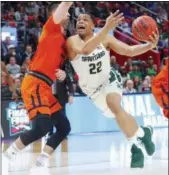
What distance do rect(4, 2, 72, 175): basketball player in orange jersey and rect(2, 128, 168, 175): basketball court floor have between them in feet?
1.10

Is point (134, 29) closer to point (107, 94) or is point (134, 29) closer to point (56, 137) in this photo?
point (107, 94)

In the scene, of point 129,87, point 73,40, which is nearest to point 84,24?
point 73,40

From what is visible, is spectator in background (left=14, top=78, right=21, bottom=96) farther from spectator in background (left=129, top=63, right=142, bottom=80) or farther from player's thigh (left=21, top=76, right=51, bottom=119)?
player's thigh (left=21, top=76, right=51, bottom=119)

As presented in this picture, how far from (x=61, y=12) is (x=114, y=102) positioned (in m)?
1.09

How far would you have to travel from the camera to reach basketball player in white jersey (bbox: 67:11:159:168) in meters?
5.75

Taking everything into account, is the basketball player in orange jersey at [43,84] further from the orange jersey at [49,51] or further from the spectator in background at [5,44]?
the spectator in background at [5,44]

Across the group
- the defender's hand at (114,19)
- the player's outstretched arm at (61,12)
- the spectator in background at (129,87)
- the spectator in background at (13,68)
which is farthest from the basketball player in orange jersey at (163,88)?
the spectator in background at (129,87)

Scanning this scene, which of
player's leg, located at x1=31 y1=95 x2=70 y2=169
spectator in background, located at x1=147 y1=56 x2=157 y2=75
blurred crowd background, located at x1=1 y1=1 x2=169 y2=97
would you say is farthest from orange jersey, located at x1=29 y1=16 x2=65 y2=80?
spectator in background, located at x1=147 y1=56 x2=157 y2=75

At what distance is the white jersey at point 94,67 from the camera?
19.4 ft

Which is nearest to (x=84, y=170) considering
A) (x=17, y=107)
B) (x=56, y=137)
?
(x=56, y=137)

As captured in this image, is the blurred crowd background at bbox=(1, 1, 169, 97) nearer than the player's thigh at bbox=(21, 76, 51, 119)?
No

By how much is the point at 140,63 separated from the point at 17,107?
232 inches

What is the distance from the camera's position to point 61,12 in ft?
18.2

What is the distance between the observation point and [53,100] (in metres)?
5.99
